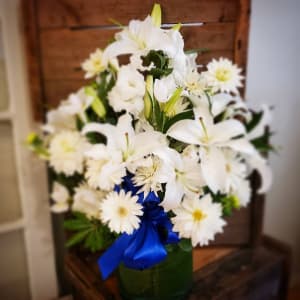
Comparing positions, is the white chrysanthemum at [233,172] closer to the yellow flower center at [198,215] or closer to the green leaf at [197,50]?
the yellow flower center at [198,215]

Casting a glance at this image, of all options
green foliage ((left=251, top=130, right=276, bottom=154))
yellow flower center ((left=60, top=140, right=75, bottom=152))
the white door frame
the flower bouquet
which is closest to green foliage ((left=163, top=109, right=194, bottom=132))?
the flower bouquet

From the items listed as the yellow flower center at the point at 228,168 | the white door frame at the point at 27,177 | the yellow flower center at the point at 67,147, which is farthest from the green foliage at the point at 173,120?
the white door frame at the point at 27,177

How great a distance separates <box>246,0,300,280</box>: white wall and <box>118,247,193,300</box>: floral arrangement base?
547 millimetres

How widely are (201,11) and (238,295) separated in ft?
2.20

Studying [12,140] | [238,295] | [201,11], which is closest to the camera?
Answer: [201,11]

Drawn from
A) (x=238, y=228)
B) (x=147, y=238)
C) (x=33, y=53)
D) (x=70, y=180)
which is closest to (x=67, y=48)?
(x=33, y=53)

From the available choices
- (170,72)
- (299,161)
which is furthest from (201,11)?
(299,161)

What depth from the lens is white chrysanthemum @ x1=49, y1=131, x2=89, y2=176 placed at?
0.75 meters

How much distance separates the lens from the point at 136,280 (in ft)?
2.17

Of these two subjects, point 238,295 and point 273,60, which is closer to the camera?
point 238,295

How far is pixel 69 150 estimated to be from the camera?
0.75m

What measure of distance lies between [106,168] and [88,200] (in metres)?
0.20

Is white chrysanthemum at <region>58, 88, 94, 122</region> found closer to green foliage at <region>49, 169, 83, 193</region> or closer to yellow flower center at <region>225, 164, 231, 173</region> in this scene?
green foliage at <region>49, 169, 83, 193</region>

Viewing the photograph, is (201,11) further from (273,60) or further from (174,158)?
(273,60)
